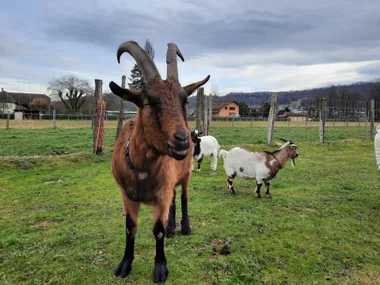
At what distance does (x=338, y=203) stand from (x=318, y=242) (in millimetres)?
2371

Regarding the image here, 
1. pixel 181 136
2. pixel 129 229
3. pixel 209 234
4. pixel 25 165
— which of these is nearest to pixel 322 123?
pixel 209 234

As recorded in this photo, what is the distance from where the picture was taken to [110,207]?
5.97 m

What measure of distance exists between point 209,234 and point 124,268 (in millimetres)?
1601

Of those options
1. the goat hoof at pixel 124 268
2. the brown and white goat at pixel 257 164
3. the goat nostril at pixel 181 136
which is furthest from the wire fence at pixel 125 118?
the goat nostril at pixel 181 136

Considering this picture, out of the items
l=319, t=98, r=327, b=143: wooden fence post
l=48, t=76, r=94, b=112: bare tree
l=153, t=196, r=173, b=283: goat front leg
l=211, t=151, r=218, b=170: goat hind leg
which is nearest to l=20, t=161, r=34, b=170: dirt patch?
l=211, t=151, r=218, b=170: goat hind leg

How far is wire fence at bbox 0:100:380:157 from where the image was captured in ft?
43.9

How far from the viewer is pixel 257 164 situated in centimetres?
695

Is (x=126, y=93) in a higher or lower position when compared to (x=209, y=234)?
higher

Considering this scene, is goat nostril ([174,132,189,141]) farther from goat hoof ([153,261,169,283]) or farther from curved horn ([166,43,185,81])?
goat hoof ([153,261,169,283])

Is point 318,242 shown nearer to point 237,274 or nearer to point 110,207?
point 237,274

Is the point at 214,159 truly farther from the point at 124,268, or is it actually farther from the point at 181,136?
the point at 181,136

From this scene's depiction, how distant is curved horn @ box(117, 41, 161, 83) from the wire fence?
9.15 m

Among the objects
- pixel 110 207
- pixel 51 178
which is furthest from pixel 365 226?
pixel 51 178

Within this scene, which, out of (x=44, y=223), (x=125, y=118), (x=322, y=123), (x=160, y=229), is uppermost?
(x=125, y=118)
